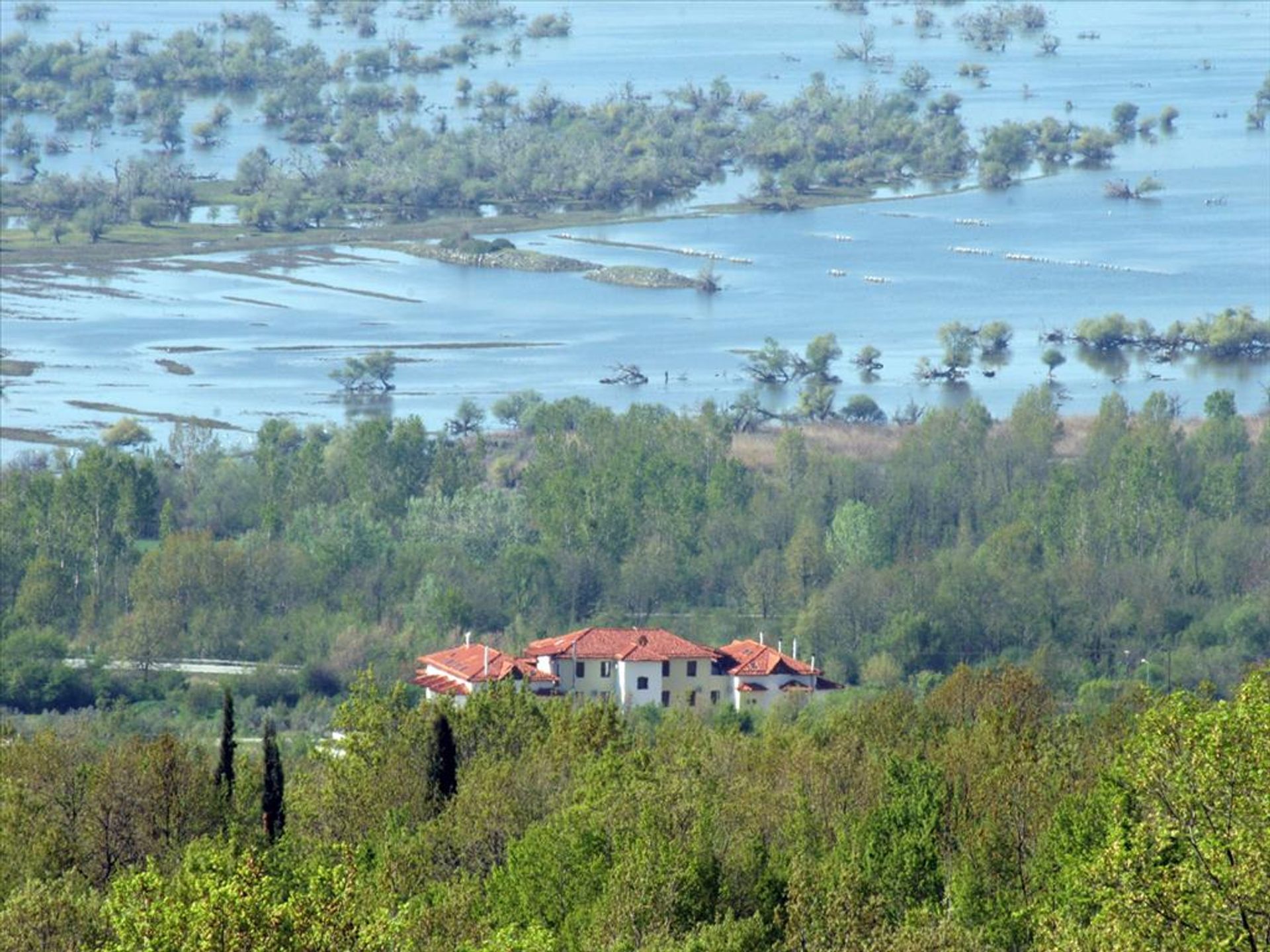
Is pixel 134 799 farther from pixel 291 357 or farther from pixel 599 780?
pixel 291 357

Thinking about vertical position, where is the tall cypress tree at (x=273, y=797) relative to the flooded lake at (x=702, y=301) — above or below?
above

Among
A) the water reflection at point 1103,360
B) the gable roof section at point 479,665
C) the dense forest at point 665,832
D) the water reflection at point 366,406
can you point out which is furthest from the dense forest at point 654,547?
the dense forest at point 665,832

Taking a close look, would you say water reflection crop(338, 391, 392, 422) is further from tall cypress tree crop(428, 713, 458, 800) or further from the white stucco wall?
tall cypress tree crop(428, 713, 458, 800)

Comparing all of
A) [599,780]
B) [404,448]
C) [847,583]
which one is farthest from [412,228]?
[599,780]


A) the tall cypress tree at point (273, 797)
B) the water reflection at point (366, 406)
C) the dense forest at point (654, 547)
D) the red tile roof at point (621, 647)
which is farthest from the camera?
the water reflection at point (366, 406)

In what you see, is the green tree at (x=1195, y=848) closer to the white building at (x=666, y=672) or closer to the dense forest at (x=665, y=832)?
the dense forest at (x=665, y=832)

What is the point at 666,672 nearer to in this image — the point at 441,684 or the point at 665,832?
the point at 441,684
